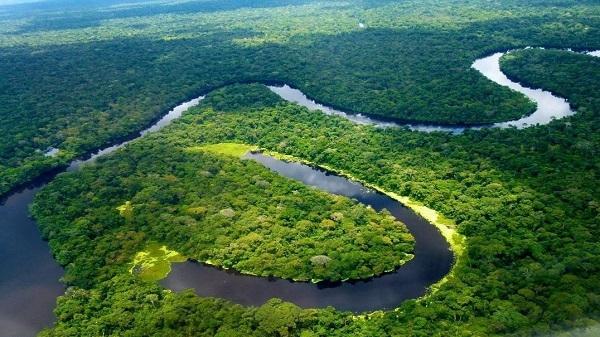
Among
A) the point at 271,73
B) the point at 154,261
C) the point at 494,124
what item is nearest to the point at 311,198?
the point at 154,261

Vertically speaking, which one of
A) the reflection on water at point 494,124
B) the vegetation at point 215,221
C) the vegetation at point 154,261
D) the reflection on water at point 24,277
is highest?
the reflection on water at point 494,124

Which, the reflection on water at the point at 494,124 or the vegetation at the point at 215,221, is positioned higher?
the reflection on water at the point at 494,124

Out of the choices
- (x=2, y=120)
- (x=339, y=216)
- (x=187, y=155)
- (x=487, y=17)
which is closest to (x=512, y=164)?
(x=339, y=216)

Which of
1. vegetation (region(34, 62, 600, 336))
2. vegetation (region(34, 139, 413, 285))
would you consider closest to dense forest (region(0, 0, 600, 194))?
vegetation (region(34, 62, 600, 336))

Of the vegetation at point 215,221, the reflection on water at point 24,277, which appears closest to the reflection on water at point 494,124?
the vegetation at point 215,221

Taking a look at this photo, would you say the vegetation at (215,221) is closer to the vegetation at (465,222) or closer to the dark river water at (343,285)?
the dark river water at (343,285)

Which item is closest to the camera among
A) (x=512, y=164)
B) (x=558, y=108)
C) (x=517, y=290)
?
(x=517, y=290)

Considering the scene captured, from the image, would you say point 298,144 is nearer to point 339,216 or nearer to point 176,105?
point 339,216
